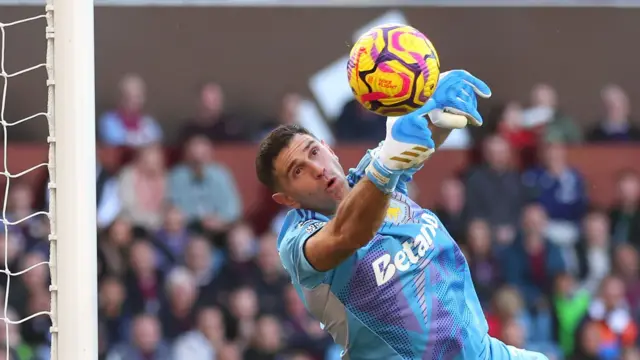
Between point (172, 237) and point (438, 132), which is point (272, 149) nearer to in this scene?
point (438, 132)

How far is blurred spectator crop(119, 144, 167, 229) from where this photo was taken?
34.2ft

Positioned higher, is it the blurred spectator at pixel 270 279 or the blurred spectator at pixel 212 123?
the blurred spectator at pixel 212 123

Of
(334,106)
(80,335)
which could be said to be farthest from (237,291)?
(80,335)

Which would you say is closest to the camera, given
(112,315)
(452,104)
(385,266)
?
(452,104)

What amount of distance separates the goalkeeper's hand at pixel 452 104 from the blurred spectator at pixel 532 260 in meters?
6.42

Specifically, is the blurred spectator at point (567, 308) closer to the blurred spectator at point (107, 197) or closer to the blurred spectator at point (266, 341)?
the blurred spectator at point (266, 341)

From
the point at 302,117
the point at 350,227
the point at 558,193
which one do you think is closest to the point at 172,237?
the point at 302,117

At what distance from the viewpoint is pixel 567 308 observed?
409 inches

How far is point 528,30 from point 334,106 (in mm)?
2313

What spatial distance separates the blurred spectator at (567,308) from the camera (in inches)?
405

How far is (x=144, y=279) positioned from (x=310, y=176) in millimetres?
6053

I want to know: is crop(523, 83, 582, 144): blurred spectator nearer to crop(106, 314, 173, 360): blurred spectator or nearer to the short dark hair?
crop(106, 314, 173, 360): blurred spectator

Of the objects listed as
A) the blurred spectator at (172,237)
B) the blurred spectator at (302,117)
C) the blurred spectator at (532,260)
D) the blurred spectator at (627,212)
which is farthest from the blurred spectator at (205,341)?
the blurred spectator at (627,212)

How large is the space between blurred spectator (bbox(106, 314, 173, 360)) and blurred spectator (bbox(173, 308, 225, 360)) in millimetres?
131
